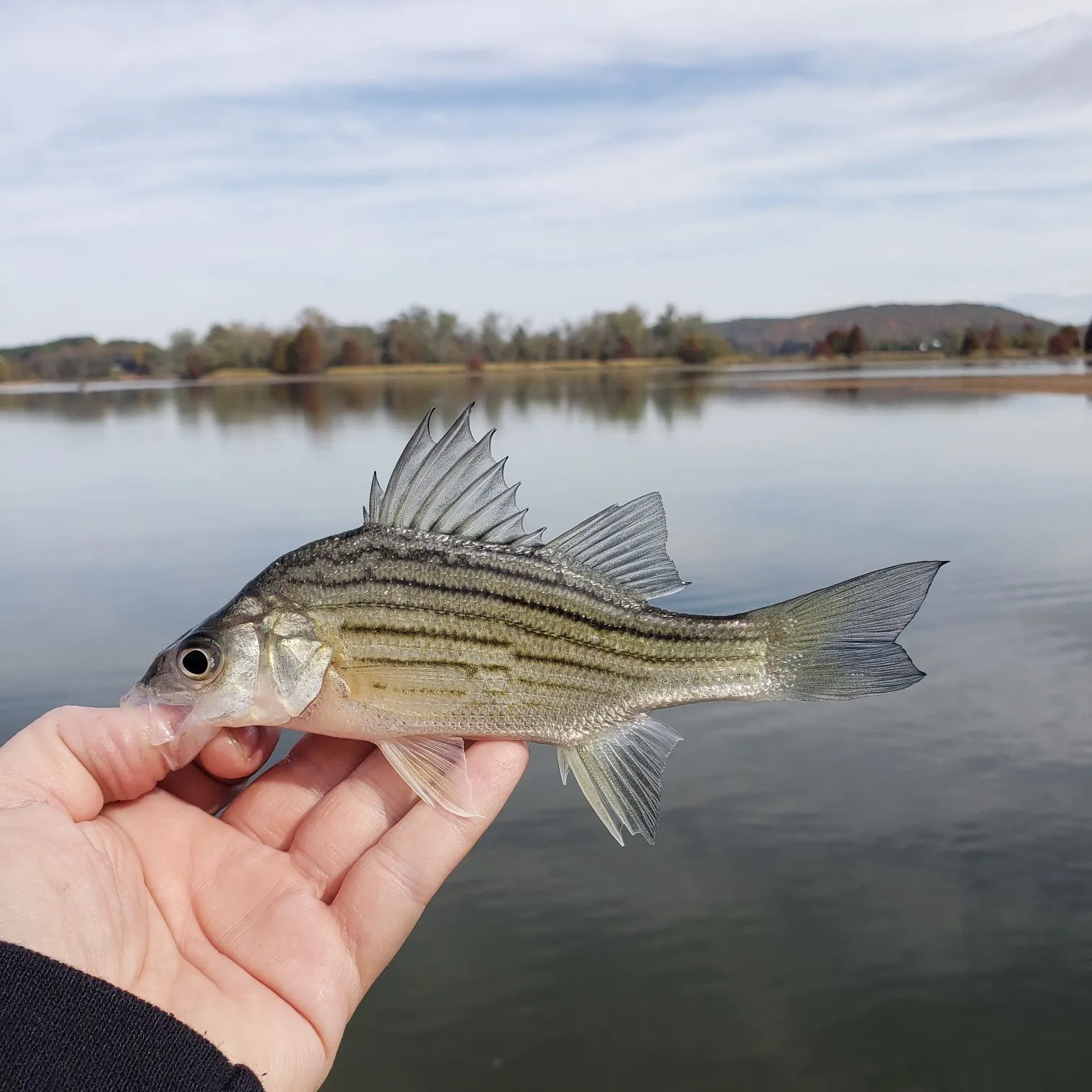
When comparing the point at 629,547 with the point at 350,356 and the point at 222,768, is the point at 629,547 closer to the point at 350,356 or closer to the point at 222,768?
the point at 222,768

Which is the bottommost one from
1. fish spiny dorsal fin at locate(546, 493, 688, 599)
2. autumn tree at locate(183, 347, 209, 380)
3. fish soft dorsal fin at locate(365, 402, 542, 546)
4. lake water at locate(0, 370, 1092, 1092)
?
lake water at locate(0, 370, 1092, 1092)

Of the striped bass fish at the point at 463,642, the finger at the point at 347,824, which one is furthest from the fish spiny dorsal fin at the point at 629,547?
the finger at the point at 347,824

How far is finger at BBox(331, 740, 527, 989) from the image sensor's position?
3.52 meters

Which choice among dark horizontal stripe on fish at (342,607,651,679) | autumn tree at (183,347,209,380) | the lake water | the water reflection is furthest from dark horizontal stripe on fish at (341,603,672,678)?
autumn tree at (183,347,209,380)

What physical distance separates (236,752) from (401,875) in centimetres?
85

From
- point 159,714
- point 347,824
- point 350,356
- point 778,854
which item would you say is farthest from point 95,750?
point 350,356

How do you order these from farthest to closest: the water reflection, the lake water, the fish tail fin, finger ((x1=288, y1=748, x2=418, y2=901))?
the water reflection, the lake water, finger ((x1=288, y1=748, x2=418, y2=901)), the fish tail fin

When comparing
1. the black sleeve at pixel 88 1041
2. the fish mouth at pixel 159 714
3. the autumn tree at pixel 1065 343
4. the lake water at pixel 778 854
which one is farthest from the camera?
the autumn tree at pixel 1065 343

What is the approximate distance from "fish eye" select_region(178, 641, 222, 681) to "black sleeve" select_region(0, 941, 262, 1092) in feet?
3.30

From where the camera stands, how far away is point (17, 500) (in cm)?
1950

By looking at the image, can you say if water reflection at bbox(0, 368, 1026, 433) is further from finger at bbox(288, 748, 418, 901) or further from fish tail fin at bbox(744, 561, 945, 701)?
fish tail fin at bbox(744, 561, 945, 701)

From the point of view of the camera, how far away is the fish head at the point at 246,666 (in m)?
3.53

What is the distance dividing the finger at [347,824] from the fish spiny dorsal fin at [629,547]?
3.73 feet

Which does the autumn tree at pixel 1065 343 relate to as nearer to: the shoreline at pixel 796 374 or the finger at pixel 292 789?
the shoreline at pixel 796 374
